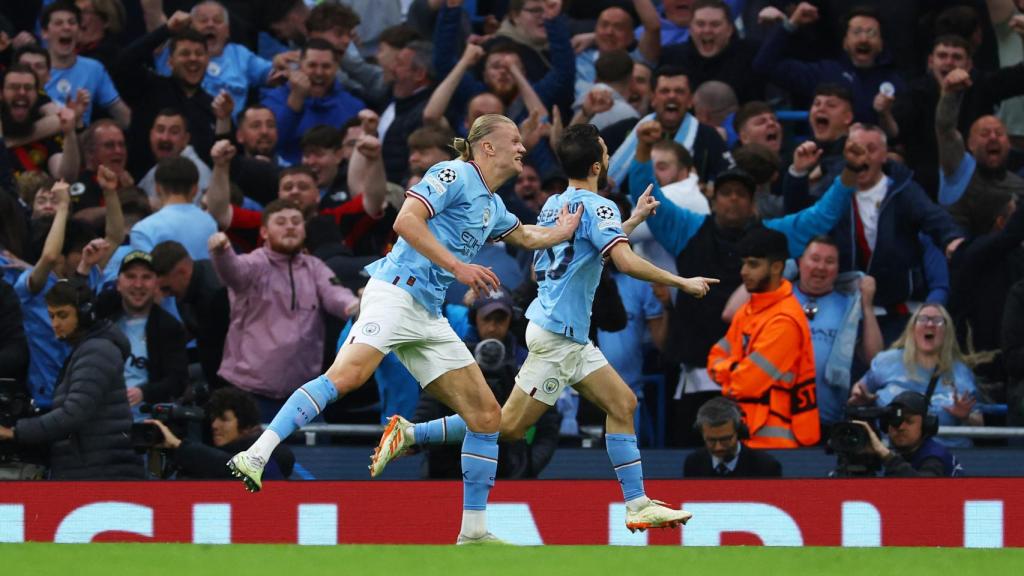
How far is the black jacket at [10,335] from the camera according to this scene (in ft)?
34.6

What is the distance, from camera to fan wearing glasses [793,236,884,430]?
1062cm

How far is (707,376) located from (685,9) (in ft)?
13.9

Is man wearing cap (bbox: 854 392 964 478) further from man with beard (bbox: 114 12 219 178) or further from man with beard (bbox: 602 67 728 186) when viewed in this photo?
man with beard (bbox: 114 12 219 178)

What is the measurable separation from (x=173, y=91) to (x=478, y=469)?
628 cm

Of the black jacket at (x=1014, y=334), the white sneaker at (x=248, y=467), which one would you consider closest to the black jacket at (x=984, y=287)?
the black jacket at (x=1014, y=334)

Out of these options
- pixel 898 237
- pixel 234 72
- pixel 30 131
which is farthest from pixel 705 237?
pixel 30 131

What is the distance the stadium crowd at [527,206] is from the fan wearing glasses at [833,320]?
0.07ft

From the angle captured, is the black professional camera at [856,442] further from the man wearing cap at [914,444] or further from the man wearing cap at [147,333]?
the man wearing cap at [147,333]

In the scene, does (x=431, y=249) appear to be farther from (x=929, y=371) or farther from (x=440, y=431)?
(x=929, y=371)

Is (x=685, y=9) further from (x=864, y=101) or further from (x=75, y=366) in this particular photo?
(x=75, y=366)

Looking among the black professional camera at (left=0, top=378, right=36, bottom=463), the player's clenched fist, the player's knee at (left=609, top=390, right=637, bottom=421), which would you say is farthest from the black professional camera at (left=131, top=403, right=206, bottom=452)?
the player's knee at (left=609, top=390, right=637, bottom=421)

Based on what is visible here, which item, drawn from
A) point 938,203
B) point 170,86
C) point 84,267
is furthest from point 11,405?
point 938,203

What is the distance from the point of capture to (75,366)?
378 inches

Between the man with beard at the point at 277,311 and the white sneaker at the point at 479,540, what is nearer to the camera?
the white sneaker at the point at 479,540
